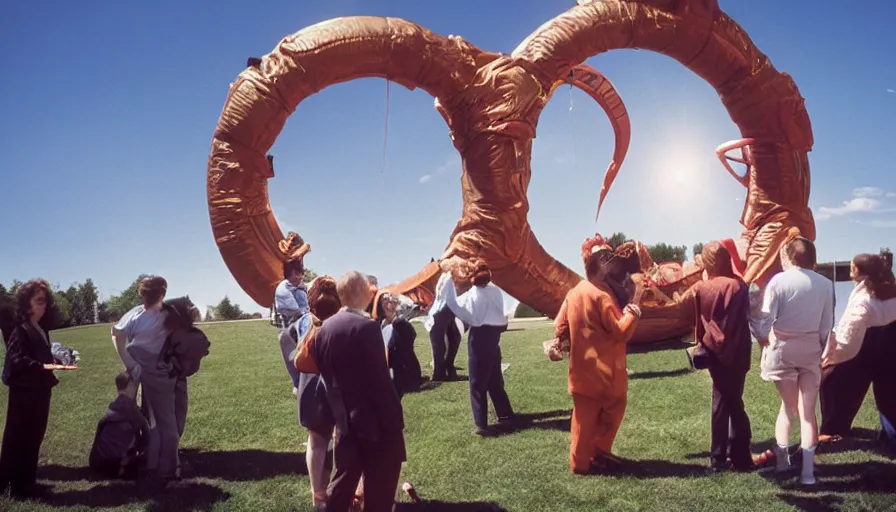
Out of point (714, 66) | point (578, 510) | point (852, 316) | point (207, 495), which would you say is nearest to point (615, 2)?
point (714, 66)

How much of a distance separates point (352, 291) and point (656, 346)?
773cm

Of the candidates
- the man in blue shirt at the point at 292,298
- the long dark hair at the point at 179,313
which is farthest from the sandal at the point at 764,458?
the long dark hair at the point at 179,313

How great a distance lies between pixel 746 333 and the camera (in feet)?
14.8

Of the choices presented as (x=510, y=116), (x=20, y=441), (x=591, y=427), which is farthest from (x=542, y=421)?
(x=20, y=441)

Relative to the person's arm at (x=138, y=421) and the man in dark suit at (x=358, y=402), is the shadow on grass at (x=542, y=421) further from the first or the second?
the person's arm at (x=138, y=421)

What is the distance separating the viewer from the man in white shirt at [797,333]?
4.29m

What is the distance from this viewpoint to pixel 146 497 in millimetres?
4355

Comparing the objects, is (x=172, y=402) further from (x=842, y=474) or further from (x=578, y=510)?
(x=842, y=474)

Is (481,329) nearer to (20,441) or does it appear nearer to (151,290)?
(151,290)

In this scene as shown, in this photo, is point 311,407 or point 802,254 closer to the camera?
point 311,407

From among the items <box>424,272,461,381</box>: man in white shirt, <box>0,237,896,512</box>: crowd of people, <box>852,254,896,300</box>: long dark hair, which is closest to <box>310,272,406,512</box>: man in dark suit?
<box>0,237,896,512</box>: crowd of people

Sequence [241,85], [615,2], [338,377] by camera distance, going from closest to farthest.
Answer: [338,377] → [241,85] → [615,2]

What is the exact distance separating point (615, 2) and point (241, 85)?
17.0 ft

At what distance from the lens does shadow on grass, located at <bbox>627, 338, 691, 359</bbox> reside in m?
9.73
